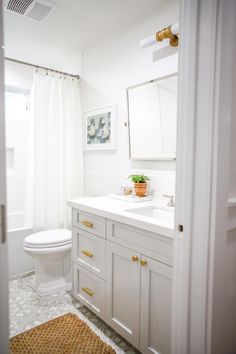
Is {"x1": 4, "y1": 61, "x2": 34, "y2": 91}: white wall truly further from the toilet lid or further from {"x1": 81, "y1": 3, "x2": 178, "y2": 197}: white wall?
the toilet lid

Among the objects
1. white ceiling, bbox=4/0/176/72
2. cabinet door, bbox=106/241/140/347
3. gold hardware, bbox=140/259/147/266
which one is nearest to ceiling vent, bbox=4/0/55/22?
white ceiling, bbox=4/0/176/72

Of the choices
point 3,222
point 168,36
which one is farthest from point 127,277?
point 168,36

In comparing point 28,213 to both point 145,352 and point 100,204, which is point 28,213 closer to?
point 100,204

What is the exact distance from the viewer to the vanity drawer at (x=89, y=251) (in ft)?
5.73

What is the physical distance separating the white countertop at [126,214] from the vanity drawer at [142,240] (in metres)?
0.04

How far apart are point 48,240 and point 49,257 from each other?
0.15 meters

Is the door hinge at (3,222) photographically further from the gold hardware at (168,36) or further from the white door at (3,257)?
the gold hardware at (168,36)

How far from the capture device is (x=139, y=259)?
144 centimetres

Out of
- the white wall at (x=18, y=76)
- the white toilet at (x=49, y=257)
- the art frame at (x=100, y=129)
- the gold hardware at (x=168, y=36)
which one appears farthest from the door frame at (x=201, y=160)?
the white wall at (x=18, y=76)

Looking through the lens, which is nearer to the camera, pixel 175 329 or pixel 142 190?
pixel 175 329

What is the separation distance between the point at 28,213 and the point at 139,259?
1.66 meters

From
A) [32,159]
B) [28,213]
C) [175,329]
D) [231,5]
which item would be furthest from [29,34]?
[175,329]

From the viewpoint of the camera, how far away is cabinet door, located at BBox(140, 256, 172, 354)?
1300 millimetres

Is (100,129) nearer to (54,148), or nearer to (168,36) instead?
(54,148)
